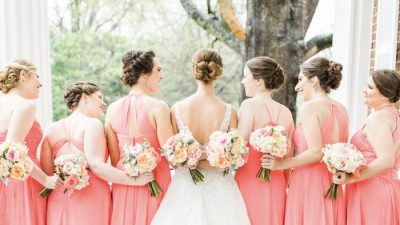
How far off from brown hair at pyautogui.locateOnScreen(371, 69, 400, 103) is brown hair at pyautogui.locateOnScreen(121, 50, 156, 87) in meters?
1.38

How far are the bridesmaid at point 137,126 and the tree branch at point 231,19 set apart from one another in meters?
3.53

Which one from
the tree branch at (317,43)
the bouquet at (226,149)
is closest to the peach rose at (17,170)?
the bouquet at (226,149)

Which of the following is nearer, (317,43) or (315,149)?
(315,149)

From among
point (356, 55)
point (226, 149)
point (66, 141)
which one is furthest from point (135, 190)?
point (356, 55)

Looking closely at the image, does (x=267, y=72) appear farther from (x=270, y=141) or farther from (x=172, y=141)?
(x=172, y=141)

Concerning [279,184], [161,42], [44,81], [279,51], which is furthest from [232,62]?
[279,184]

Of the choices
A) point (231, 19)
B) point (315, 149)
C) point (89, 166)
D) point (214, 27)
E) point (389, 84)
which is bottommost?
point (89, 166)

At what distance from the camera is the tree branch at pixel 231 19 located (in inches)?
244

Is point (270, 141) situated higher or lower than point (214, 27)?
lower

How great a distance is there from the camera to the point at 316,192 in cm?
281

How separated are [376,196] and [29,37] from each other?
2807 mm

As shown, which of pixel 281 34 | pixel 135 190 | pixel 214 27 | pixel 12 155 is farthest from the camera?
pixel 214 27

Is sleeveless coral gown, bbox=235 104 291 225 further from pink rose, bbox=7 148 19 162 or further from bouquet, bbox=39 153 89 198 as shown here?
pink rose, bbox=7 148 19 162
